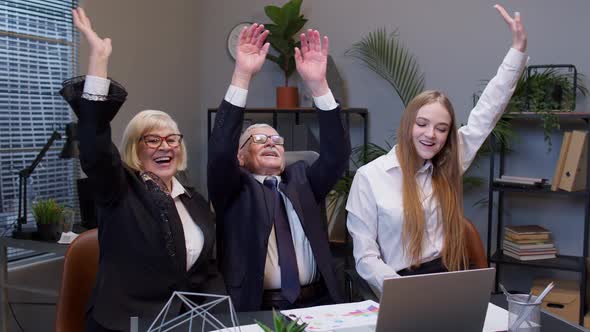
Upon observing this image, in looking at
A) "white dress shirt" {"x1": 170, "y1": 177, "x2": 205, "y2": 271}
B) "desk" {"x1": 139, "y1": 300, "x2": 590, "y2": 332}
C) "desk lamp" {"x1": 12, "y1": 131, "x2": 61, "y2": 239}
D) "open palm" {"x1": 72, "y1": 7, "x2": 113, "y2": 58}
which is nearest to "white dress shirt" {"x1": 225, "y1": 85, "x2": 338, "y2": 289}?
"white dress shirt" {"x1": 170, "y1": 177, "x2": 205, "y2": 271}

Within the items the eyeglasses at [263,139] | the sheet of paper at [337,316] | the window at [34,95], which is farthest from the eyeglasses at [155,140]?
the window at [34,95]

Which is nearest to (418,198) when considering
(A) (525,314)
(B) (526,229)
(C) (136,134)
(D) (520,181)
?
(A) (525,314)

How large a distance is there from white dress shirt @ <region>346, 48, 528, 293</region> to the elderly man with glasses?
0.40 feet

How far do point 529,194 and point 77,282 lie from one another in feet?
9.44

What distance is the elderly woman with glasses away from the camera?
1.66 m

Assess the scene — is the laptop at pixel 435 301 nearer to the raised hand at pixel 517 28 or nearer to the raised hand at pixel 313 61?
the raised hand at pixel 313 61

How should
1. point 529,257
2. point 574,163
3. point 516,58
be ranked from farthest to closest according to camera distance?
1. point 529,257
2. point 574,163
3. point 516,58

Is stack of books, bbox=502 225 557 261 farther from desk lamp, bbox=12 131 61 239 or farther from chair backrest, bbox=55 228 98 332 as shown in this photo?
desk lamp, bbox=12 131 61 239

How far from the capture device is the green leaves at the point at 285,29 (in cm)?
405

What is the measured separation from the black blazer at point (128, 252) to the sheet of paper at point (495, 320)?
36.8 inches

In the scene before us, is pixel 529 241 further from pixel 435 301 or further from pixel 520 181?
pixel 435 301

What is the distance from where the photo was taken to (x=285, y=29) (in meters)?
4.10

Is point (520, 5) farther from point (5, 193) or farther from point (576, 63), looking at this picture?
point (5, 193)

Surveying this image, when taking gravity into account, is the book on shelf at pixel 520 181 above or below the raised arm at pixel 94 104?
below
